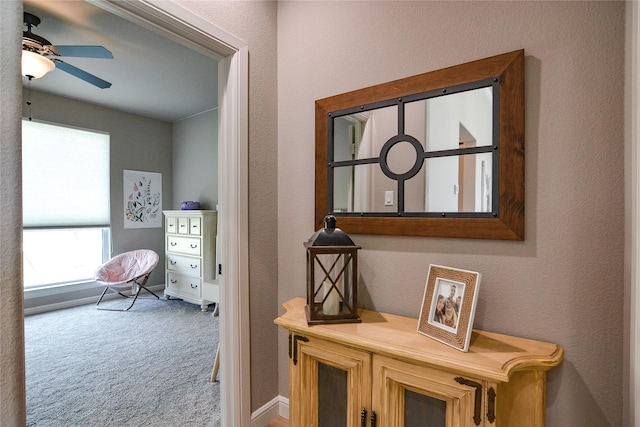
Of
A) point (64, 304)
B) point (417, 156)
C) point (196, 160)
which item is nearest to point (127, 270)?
point (64, 304)

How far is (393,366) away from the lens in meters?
1.09

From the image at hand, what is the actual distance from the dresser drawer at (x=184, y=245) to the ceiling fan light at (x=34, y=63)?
2295 millimetres

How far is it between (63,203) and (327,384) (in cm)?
447

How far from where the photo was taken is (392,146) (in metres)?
1.43

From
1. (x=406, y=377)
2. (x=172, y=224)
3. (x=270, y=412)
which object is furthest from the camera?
(x=172, y=224)

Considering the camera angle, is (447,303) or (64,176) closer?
(447,303)

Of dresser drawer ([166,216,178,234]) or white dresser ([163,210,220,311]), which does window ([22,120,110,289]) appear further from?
white dresser ([163,210,220,311])

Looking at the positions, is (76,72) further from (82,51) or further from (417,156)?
(417,156)

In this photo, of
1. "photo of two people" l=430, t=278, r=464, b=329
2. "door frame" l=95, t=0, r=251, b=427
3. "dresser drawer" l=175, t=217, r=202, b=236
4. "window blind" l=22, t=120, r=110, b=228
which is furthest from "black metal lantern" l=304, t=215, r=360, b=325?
"window blind" l=22, t=120, r=110, b=228

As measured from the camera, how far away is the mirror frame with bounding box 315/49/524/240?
1.13 meters

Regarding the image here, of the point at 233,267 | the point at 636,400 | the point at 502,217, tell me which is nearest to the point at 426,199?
the point at 502,217

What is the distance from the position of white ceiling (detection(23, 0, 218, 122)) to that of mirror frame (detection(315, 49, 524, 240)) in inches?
85.1

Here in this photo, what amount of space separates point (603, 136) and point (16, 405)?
1813 mm

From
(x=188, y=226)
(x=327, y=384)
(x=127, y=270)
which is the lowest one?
(x=127, y=270)
